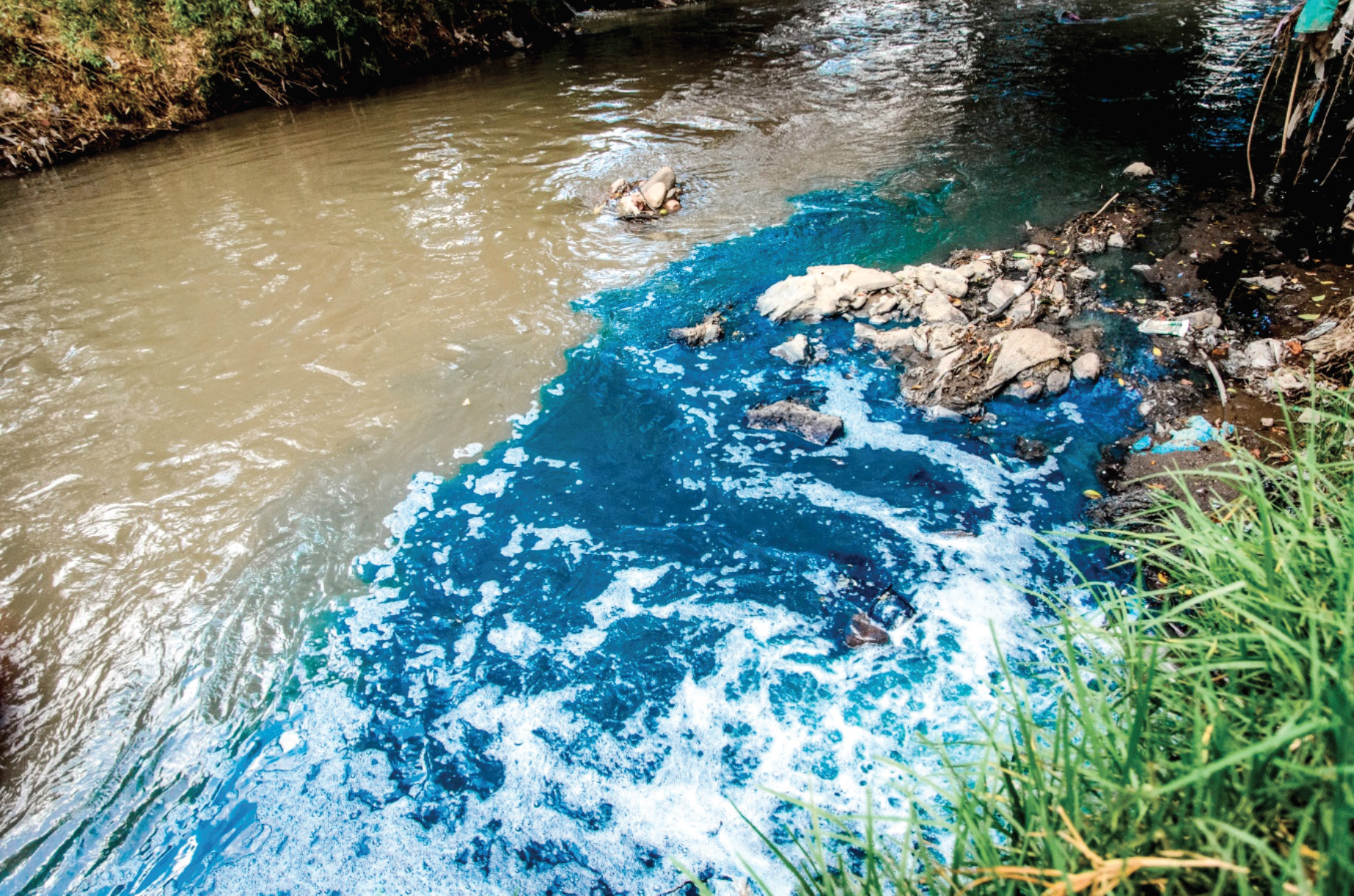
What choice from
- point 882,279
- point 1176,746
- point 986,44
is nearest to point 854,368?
point 882,279

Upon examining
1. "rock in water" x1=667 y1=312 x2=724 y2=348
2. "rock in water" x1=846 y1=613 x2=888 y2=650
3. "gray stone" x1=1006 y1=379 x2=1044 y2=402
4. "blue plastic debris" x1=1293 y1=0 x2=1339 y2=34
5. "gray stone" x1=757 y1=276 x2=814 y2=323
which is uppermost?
"blue plastic debris" x1=1293 y1=0 x2=1339 y2=34

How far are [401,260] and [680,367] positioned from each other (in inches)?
152

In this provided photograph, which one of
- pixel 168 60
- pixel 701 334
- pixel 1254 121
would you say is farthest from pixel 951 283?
pixel 168 60

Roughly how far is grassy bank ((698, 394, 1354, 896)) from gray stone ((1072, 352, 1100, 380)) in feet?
9.90

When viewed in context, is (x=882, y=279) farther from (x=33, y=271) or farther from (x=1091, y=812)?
(x=33, y=271)

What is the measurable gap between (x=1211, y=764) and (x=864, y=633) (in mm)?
2203

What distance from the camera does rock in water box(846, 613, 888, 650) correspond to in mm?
3195

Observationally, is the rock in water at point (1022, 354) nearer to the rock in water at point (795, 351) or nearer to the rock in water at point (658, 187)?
the rock in water at point (795, 351)

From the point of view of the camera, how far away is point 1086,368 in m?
4.64

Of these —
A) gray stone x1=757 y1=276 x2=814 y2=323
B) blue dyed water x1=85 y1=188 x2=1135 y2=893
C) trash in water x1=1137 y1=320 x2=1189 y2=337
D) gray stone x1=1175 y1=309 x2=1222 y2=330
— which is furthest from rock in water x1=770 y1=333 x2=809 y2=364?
gray stone x1=1175 y1=309 x2=1222 y2=330

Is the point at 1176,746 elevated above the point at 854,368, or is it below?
above

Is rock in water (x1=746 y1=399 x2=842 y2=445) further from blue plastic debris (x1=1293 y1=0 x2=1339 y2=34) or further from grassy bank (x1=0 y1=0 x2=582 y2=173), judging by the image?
grassy bank (x1=0 y1=0 x2=582 y2=173)

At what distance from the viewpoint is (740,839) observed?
2555 mm

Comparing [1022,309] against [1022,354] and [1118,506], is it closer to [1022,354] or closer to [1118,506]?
[1022,354]
